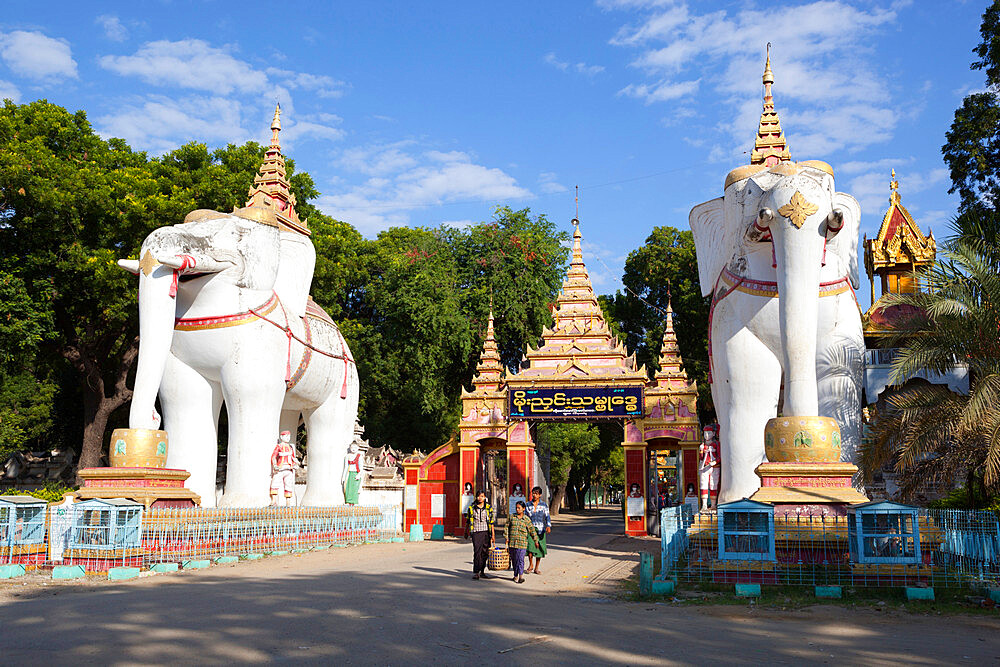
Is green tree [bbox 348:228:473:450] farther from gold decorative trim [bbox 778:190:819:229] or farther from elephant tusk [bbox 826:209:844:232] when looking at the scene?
elephant tusk [bbox 826:209:844:232]

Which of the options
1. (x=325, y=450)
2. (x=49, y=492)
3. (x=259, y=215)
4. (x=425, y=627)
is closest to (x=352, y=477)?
(x=325, y=450)

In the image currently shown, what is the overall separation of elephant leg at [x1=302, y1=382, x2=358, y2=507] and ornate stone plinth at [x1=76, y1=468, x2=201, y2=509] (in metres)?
4.60

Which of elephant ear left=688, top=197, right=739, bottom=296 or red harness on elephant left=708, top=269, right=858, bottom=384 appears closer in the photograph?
red harness on elephant left=708, top=269, right=858, bottom=384

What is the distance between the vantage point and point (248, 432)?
1379cm

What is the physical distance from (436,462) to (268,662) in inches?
587

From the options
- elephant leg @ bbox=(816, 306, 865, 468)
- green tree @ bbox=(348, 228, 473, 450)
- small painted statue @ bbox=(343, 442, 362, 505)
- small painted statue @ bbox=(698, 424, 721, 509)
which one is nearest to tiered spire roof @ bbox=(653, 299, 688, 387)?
small painted statue @ bbox=(698, 424, 721, 509)

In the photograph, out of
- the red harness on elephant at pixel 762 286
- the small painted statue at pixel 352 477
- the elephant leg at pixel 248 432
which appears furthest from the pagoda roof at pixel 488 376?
the red harness on elephant at pixel 762 286

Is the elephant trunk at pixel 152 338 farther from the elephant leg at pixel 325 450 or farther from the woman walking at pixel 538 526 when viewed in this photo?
the woman walking at pixel 538 526

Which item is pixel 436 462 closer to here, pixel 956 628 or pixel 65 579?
pixel 65 579

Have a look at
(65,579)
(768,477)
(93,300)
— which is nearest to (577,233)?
(93,300)

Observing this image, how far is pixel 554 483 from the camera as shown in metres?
34.2

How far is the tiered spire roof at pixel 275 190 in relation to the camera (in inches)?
666

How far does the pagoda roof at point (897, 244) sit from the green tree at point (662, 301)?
8071 millimetres

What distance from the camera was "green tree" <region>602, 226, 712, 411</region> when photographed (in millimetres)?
30047
